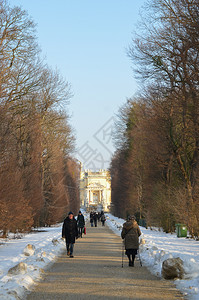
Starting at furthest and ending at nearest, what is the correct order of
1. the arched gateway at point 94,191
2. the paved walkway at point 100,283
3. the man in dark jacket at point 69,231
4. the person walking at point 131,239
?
the arched gateway at point 94,191 < the man in dark jacket at point 69,231 < the person walking at point 131,239 < the paved walkway at point 100,283

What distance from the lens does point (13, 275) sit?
1086 cm

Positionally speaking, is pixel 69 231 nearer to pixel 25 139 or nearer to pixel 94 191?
pixel 25 139

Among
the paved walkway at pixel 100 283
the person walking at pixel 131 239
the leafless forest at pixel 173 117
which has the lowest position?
the paved walkway at pixel 100 283

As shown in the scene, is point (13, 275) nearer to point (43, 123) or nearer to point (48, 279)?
point (48, 279)

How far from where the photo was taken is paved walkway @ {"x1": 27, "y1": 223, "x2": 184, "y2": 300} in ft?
29.3

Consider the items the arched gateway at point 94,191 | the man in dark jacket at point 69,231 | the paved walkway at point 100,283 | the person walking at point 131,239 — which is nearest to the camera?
the paved walkway at point 100,283

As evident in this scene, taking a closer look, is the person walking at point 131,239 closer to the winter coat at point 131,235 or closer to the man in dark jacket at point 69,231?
the winter coat at point 131,235

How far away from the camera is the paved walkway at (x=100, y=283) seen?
8.94 metres

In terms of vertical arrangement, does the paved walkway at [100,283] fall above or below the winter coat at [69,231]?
below

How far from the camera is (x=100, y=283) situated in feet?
34.2

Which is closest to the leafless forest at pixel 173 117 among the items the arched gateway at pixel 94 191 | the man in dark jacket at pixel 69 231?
the man in dark jacket at pixel 69 231

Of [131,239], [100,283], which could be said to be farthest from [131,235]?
[100,283]

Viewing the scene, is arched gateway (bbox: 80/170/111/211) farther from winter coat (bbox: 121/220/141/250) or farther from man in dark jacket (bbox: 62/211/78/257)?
winter coat (bbox: 121/220/141/250)

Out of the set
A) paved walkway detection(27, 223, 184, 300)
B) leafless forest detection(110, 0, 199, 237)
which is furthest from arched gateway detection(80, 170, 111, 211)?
paved walkway detection(27, 223, 184, 300)
